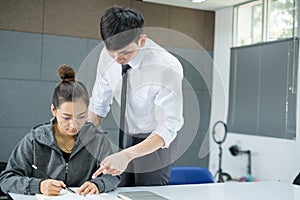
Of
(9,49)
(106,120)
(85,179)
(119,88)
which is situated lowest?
(85,179)

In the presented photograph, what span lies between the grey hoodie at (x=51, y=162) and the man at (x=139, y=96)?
8 cm

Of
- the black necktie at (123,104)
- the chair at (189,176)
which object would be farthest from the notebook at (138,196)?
the chair at (189,176)

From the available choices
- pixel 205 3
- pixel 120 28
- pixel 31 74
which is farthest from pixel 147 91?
pixel 205 3

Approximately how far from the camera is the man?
4.42 feet

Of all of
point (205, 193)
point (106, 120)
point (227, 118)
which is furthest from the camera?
point (227, 118)

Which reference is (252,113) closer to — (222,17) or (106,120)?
(222,17)

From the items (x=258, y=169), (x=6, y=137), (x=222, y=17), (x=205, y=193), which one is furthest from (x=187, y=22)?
(x=205, y=193)

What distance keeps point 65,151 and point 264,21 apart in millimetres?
2456

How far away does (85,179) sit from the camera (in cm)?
140

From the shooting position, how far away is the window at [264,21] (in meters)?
3.03

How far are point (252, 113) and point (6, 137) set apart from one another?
201 cm

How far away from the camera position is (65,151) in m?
1.38

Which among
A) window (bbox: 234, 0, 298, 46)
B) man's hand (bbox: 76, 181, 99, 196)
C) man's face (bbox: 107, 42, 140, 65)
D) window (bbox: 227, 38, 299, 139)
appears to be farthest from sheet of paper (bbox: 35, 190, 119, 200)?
window (bbox: 234, 0, 298, 46)

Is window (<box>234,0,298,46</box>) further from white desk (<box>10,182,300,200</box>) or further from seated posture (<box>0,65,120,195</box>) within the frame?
seated posture (<box>0,65,120,195</box>)
